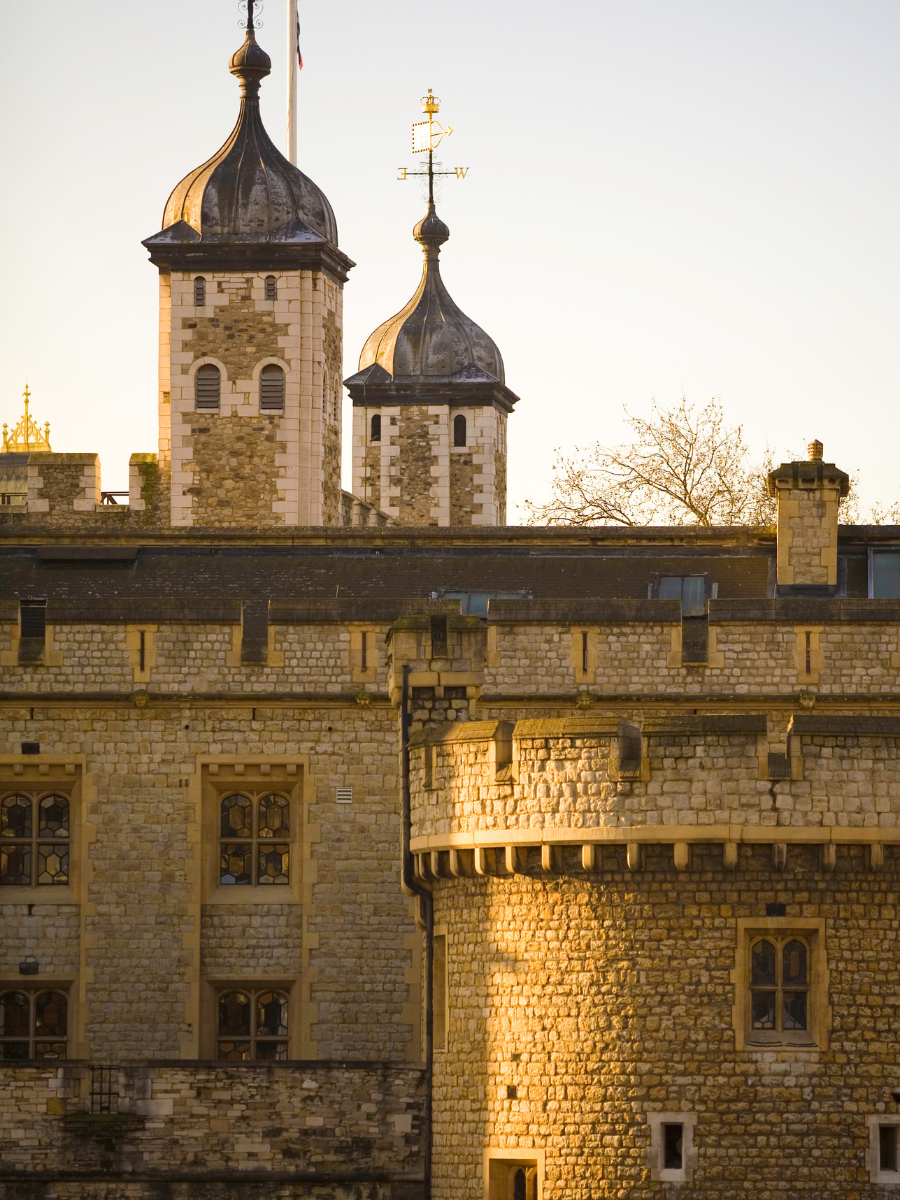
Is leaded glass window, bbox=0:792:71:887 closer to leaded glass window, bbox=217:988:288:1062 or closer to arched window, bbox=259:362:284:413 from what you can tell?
leaded glass window, bbox=217:988:288:1062

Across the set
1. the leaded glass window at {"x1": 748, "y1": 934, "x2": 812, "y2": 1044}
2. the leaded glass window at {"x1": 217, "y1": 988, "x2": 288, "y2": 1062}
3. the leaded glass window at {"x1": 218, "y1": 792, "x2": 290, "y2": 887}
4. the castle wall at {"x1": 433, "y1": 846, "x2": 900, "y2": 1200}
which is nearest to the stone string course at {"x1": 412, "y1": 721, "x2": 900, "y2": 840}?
the castle wall at {"x1": 433, "y1": 846, "x2": 900, "y2": 1200}

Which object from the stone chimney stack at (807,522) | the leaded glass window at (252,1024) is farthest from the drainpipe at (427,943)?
the stone chimney stack at (807,522)

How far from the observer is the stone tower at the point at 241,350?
1843 inches

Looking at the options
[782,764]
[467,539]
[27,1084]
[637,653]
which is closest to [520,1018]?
[782,764]

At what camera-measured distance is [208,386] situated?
47.1 m

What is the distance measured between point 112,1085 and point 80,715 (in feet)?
14.0

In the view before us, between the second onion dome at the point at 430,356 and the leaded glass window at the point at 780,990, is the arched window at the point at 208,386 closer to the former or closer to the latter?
the second onion dome at the point at 430,356

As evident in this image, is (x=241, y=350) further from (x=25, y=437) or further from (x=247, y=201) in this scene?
(x=25, y=437)

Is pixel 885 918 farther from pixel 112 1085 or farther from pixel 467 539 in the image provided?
pixel 467 539

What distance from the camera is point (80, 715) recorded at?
26109 mm

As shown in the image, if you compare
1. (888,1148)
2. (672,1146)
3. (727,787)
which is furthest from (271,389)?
(888,1148)

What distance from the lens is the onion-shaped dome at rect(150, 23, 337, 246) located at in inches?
1859

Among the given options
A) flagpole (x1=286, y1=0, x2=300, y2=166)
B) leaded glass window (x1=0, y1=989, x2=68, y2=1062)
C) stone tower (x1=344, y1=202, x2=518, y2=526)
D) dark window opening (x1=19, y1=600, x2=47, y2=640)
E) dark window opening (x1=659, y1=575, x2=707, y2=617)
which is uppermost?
flagpole (x1=286, y1=0, x2=300, y2=166)

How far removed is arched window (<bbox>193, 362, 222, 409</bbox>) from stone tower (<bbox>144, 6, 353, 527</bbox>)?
0.06ft
